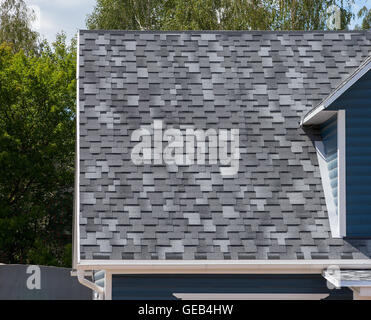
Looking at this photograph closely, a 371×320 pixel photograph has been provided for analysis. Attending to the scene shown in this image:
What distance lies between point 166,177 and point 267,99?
7.58 ft

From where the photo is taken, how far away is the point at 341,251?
350 inches

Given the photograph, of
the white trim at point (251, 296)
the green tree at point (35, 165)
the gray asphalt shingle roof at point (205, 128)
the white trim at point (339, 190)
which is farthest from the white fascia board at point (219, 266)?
the green tree at point (35, 165)

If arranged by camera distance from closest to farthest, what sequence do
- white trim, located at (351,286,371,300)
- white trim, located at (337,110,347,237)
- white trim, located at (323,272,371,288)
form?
white trim, located at (323,272,371,288) < white trim, located at (351,286,371,300) < white trim, located at (337,110,347,237)

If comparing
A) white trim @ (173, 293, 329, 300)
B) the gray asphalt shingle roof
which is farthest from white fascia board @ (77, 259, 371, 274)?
white trim @ (173, 293, 329, 300)

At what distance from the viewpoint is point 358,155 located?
933 centimetres

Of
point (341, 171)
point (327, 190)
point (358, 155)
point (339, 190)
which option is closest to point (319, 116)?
point (358, 155)

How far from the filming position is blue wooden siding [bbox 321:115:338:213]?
30.8 ft

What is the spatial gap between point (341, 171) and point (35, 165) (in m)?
16.4

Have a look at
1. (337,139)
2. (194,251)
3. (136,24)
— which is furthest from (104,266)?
(136,24)

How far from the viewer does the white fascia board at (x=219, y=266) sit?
8.46 meters

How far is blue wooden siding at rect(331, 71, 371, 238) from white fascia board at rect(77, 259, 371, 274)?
0.62 meters

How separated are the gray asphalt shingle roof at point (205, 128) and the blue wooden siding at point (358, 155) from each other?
1.22ft

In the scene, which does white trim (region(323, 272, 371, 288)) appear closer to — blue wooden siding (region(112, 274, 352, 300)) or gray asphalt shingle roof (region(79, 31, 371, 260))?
gray asphalt shingle roof (region(79, 31, 371, 260))

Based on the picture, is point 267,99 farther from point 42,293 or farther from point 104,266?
point 42,293
